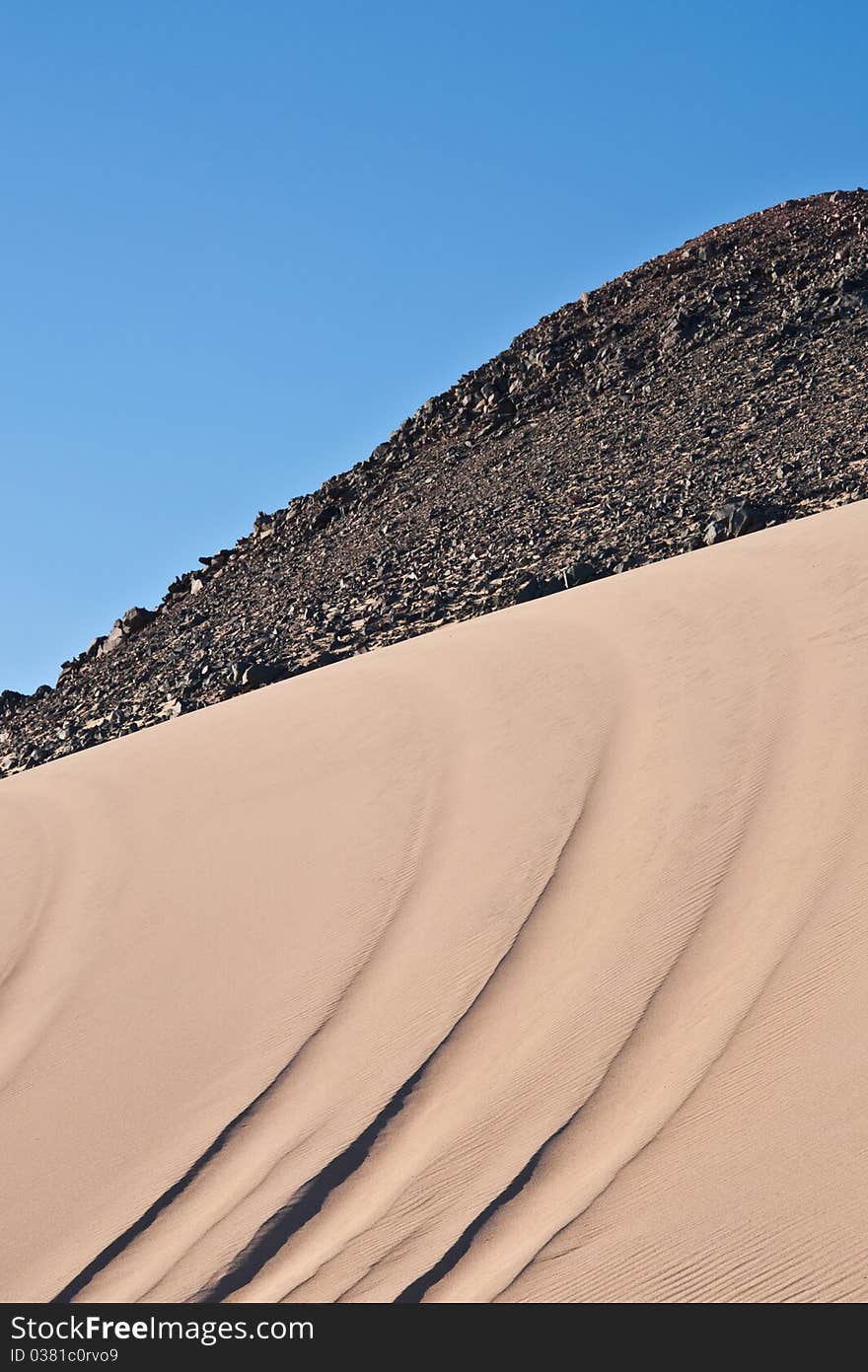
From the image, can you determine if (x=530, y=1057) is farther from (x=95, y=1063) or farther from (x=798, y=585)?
(x=798, y=585)

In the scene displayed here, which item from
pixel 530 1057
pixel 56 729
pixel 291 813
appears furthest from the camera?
pixel 56 729

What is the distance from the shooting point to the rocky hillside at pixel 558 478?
576 inches

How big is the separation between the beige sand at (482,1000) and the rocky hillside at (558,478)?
731cm

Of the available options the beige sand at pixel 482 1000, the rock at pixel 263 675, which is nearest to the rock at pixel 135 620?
the rock at pixel 263 675

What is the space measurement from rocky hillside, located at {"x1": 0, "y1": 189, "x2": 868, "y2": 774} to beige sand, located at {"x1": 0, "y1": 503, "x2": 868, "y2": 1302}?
7.31 metres

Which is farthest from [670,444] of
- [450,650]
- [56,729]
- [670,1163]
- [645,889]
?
[670,1163]

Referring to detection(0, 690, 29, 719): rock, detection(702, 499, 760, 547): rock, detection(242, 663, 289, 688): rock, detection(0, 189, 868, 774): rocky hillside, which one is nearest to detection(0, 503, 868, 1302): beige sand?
detection(702, 499, 760, 547): rock

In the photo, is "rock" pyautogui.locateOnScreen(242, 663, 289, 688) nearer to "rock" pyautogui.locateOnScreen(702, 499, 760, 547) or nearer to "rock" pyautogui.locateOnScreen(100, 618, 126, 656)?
"rock" pyautogui.locateOnScreen(702, 499, 760, 547)

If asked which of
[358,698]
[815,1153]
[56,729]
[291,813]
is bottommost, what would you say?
[815,1153]

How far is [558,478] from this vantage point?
20016mm

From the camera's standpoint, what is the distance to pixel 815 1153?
8.60 ft

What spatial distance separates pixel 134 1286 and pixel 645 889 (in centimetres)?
192

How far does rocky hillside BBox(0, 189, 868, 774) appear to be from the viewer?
14633 mm

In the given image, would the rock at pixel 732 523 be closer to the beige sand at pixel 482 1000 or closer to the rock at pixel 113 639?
the beige sand at pixel 482 1000
